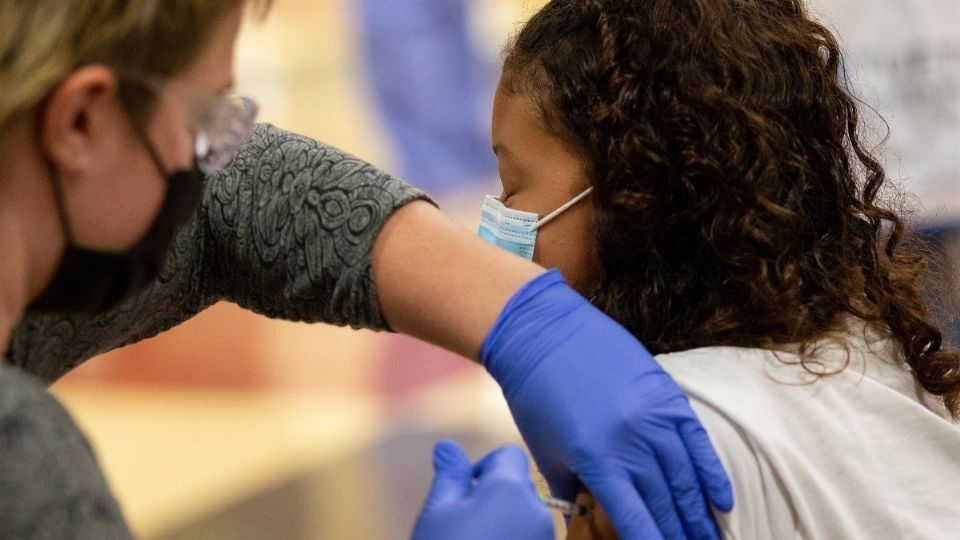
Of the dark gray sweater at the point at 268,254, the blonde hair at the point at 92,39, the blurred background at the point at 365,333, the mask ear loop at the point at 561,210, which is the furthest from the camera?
the blurred background at the point at 365,333

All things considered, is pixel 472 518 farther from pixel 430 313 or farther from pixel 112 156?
pixel 112 156

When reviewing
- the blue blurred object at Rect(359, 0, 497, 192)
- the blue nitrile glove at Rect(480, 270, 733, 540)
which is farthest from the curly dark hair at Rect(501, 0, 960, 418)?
the blue blurred object at Rect(359, 0, 497, 192)

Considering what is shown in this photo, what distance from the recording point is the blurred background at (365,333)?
3322 mm

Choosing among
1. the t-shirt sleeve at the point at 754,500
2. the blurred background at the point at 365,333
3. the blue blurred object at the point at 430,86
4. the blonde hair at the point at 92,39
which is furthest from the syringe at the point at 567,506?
the blue blurred object at the point at 430,86

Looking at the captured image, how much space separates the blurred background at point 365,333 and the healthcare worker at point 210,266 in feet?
6.37

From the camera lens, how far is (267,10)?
0.99 m

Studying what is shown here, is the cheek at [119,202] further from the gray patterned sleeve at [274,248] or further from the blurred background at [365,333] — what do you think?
the blurred background at [365,333]

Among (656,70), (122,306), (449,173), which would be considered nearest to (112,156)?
(122,306)

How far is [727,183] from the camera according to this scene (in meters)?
1.23

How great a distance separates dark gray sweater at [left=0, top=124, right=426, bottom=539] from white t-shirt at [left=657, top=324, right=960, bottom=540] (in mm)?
354

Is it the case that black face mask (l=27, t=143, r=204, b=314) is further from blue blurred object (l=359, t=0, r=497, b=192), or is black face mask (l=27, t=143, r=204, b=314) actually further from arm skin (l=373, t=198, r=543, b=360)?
blue blurred object (l=359, t=0, r=497, b=192)

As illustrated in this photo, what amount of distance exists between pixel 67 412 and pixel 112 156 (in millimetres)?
206

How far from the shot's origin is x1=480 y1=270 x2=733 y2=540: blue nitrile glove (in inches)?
43.0

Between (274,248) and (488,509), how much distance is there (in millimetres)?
426
